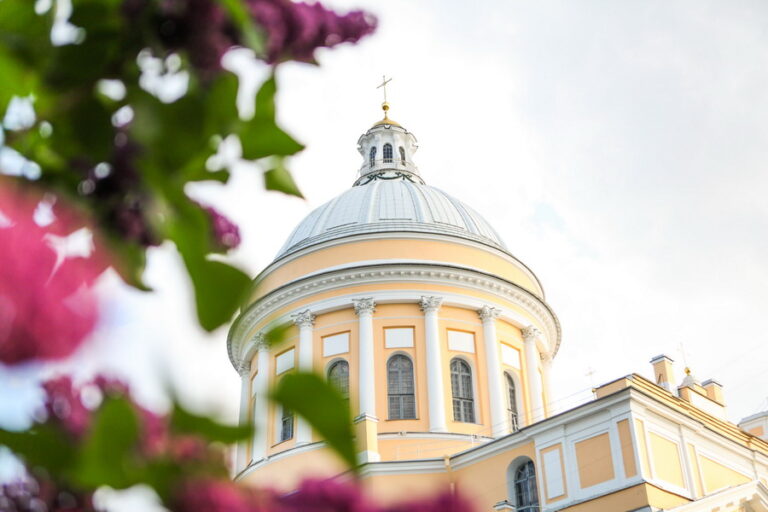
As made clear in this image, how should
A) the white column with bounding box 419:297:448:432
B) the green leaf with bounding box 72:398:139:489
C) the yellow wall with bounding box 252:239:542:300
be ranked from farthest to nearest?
the yellow wall with bounding box 252:239:542:300
the white column with bounding box 419:297:448:432
the green leaf with bounding box 72:398:139:489

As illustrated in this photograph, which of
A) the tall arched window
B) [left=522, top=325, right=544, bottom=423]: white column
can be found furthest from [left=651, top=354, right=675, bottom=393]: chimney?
the tall arched window

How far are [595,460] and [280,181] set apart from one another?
1860 cm

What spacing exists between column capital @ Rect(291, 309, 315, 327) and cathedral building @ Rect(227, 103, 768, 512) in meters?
0.04

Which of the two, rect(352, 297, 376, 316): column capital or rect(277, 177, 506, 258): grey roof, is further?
rect(277, 177, 506, 258): grey roof

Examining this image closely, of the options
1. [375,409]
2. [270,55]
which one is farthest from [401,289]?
[270,55]

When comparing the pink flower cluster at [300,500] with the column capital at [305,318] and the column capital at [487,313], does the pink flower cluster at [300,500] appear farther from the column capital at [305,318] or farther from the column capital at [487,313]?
the column capital at [487,313]

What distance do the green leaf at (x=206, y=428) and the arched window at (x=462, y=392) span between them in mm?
24256

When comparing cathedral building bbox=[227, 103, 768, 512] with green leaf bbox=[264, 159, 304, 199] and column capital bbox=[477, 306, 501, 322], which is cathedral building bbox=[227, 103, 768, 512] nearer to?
column capital bbox=[477, 306, 501, 322]

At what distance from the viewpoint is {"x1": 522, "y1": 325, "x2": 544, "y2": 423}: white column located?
26.6 meters

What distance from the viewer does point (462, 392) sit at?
2538 centimetres

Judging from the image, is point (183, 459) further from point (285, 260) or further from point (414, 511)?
point (285, 260)

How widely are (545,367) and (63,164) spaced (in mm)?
28407

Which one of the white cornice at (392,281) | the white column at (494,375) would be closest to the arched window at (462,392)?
the white column at (494,375)

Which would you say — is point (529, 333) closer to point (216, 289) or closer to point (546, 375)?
point (546, 375)
